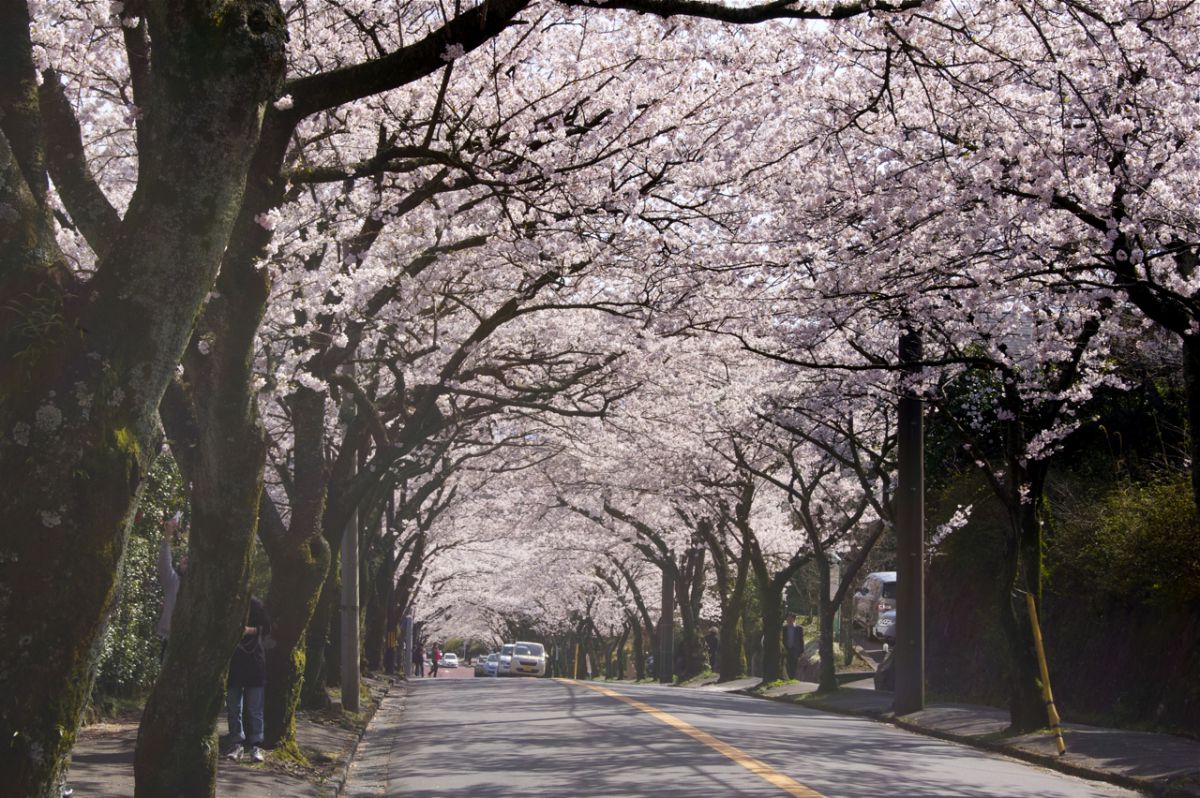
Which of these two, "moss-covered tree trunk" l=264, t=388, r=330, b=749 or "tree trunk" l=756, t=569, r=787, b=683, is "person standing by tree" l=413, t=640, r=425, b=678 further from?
"moss-covered tree trunk" l=264, t=388, r=330, b=749

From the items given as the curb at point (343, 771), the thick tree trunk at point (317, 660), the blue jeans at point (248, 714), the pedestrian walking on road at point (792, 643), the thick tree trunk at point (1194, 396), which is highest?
the thick tree trunk at point (1194, 396)

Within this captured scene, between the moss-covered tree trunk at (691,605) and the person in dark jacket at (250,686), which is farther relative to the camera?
the moss-covered tree trunk at (691,605)

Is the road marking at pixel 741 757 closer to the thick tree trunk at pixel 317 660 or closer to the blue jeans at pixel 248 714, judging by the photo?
the blue jeans at pixel 248 714

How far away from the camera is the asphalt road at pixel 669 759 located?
11.3 meters

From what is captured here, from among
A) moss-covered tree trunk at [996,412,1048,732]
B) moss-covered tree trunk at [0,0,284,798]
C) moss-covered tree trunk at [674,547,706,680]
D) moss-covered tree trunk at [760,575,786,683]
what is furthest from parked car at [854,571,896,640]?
moss-covered tree trunk at [0,0,284,798]

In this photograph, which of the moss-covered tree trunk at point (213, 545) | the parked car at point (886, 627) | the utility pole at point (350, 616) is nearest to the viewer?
the moss-covered tree trunk at point (213, 545)

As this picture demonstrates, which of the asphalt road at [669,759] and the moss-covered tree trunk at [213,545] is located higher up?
the moss-covered tree trunk at [213,545]

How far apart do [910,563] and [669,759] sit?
9.90 meters

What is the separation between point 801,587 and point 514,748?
44851mm

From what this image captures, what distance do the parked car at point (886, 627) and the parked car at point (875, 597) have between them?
0.36 m

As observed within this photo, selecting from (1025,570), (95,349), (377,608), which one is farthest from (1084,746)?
(377,608)

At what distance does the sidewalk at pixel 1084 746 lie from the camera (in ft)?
40.8

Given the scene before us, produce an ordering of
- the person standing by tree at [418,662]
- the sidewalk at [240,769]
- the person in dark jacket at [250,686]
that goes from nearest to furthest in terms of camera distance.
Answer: the sidewalk at [240,769]
the person in dark jacket at [250,686]
the person standing by tree at [418,662]

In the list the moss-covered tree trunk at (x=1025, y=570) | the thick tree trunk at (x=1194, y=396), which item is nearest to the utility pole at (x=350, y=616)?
the moss-covered tree trunk at (x=1025, y=570)
